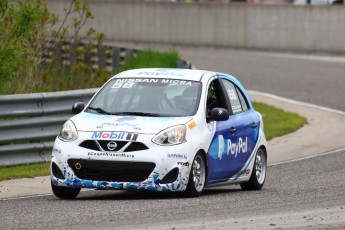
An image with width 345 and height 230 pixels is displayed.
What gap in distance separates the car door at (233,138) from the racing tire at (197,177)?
0.61ft

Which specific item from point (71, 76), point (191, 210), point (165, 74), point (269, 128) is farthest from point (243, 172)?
point (71, 76)

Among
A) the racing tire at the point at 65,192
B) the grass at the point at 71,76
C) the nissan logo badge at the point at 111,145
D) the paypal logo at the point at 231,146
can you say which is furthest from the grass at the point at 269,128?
the nissan logo badge at the point at 111,145

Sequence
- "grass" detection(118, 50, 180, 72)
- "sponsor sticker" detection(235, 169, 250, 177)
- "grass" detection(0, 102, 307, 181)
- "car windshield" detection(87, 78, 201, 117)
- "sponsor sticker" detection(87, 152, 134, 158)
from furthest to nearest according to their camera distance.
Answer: "grass" detection(118, 50, 180, 72), "grass" detection(0, 102, 307, 181), "sponsor sticker" detection(235, 169, 250, 177), "car windshield" detection(87, 78, 201, 117), "sponsor sticker" detection(87, 152, 134, 158)

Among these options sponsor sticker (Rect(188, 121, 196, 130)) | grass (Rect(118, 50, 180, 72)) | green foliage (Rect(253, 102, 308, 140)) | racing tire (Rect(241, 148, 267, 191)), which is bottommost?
green foliage (Rect(253, 102, 308, 140))

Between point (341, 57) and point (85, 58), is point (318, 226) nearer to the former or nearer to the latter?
point (85, 58)

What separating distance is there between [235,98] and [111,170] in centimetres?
259

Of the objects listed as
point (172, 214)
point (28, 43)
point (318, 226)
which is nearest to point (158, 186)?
point (172, 214)

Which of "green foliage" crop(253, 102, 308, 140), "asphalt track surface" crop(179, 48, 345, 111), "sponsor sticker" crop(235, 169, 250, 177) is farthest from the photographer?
"asphalt track surface" crop(179, 48, 345, 111)

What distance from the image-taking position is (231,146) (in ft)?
46.3

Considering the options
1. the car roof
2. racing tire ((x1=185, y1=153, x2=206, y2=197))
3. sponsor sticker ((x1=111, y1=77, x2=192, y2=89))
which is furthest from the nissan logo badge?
the car roof

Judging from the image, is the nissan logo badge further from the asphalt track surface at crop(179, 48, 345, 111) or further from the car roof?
the asphalt track surface at crop(179, 48, 345, 111)

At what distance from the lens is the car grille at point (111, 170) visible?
12656 mm

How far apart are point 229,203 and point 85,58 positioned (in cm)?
1972

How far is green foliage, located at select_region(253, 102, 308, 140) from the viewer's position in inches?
870
